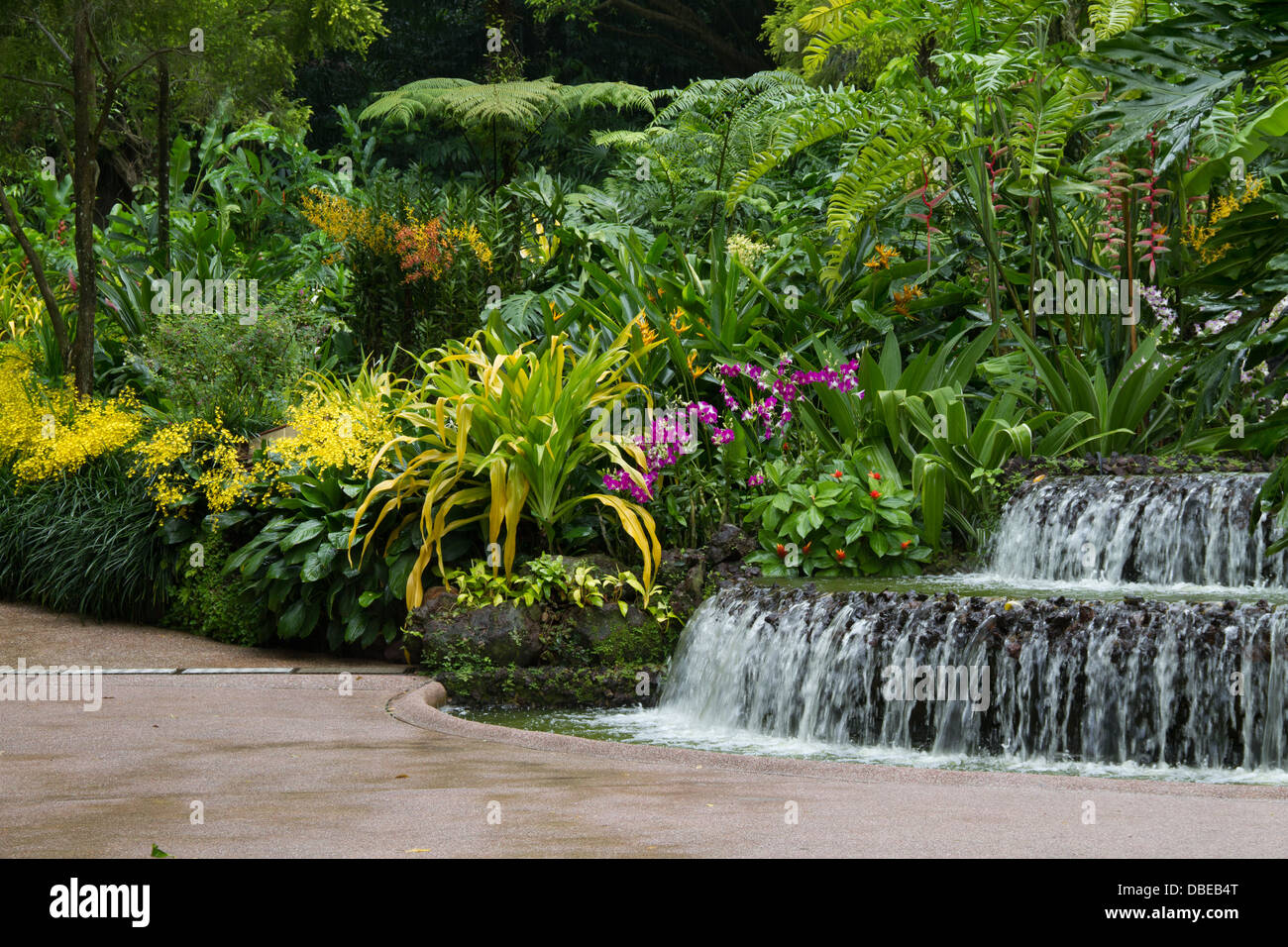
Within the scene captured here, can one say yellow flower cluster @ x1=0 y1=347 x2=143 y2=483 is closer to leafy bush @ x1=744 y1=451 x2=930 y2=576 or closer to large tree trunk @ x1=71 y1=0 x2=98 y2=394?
large tree trunk @ x1=71 y1=0 x2=98 y2=394

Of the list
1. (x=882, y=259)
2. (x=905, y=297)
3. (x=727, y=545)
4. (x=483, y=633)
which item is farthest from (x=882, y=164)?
(x=483, y=633)

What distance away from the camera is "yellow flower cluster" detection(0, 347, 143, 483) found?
9133 millimetres

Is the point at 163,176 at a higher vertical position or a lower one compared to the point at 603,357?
higher

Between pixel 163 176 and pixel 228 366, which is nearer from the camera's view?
pixel 228 366

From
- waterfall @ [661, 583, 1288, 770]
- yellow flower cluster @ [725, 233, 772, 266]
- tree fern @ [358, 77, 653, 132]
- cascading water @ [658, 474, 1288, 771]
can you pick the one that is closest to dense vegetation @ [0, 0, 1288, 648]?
yellow flower cluster @ [725, 233, 772, 266]

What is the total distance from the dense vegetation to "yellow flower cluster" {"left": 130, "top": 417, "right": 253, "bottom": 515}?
0.03m

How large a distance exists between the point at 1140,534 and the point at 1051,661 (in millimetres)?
2059

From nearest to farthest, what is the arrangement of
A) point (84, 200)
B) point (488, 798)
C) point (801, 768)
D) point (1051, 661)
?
point (488, 798) → point (801, 768) → point (1051, 661) → point (84, 200)

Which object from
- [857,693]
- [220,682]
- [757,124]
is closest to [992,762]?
[857,693]

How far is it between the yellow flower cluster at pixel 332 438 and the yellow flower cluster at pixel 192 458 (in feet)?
0.64

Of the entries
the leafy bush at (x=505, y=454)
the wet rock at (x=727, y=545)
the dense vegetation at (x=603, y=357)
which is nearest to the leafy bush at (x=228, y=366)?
the dense vegetation at (x=603, y=357)

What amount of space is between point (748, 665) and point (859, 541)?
5.61ft

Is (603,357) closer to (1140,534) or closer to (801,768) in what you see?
(1140,534)

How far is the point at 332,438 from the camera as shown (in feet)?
26.1
